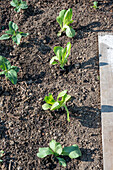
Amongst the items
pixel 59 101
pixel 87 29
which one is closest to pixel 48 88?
pixel 59 101

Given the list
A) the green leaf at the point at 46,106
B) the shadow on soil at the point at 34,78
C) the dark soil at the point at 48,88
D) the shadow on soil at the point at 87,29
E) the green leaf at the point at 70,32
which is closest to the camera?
the dark soil at the point at 48,88

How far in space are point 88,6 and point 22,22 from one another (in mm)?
1098

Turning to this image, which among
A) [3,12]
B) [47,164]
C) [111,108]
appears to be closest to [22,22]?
[3,12]

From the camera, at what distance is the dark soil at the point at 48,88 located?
242 cm

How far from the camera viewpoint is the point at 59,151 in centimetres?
225

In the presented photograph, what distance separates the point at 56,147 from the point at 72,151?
0.18m

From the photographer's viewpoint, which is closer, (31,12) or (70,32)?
(70,32)

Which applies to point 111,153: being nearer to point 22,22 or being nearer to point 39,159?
point 39,159

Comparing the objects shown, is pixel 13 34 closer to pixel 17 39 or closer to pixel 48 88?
pixel 17 39

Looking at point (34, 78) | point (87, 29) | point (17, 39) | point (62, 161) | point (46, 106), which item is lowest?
point (62, 161)

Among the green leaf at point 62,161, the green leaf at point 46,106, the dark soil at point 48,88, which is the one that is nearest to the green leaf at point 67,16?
the dark soil at point 48,88

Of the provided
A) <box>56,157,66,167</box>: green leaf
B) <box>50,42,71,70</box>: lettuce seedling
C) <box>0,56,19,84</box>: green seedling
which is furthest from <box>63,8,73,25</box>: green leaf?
<box>56,157,66,167</box>: green leaf

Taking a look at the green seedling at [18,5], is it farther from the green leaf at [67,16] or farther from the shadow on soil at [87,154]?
the shadow on soil at [87,154]

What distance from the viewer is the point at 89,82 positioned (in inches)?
112
